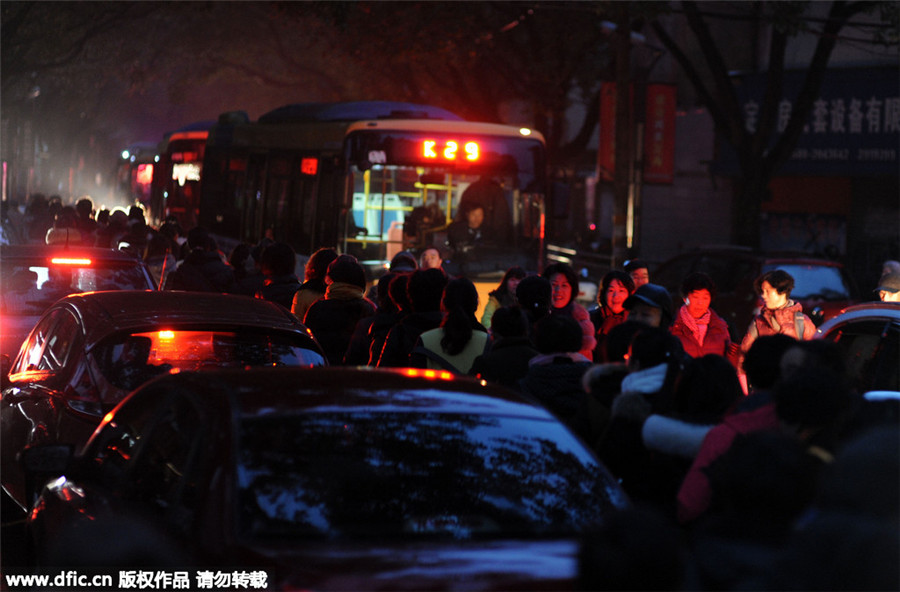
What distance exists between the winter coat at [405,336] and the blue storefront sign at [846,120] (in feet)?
68.1

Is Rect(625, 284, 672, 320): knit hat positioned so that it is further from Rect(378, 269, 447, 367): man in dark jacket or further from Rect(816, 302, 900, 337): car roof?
Rect(816, 302, 900, 337): car roof

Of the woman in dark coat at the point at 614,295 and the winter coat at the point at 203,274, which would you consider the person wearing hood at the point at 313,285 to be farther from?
the woman in dark coat at the point at 614,295

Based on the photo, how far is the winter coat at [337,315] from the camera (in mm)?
9219

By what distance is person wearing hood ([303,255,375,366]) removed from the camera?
30.3 ft

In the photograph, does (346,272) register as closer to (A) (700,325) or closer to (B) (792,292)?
(A) (700,325)

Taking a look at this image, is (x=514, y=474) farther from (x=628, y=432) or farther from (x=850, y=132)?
(x=850, y=132)

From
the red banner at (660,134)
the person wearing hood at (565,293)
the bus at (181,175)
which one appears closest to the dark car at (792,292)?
the person wearing hood at (565,293)

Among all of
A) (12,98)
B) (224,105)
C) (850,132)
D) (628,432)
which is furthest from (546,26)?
(224,105)

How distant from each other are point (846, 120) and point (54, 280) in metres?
20.6

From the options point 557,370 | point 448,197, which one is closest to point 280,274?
point 557,370

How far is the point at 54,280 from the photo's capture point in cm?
1034

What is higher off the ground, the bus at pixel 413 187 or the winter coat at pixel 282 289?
the bus at pixel 413 187

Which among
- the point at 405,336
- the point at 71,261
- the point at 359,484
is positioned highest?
the point at 71,261

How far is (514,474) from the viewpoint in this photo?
4375mm
